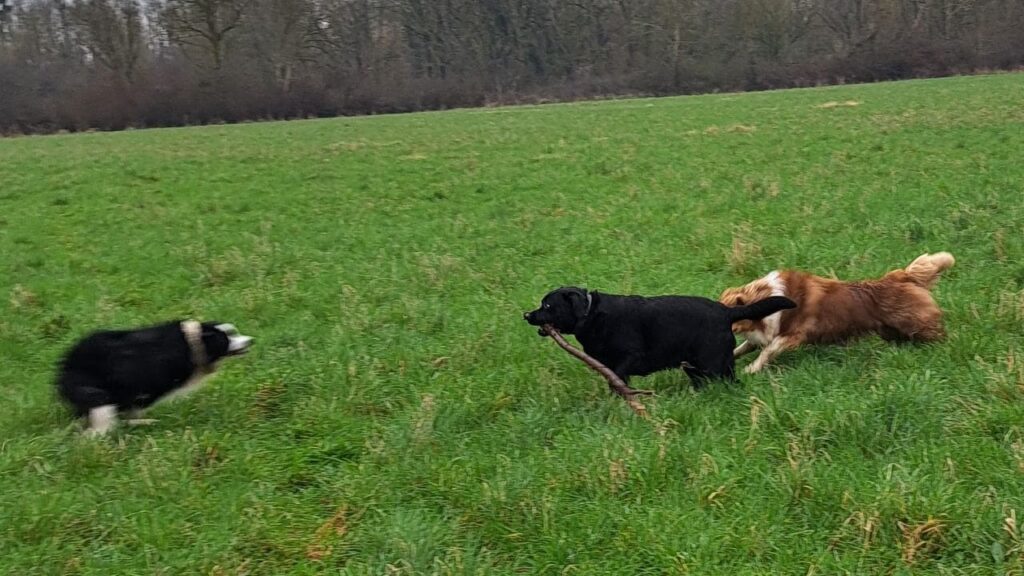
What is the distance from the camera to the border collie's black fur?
5078 mm

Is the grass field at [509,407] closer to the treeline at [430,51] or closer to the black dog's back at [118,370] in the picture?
the black dog's back at [118,370]

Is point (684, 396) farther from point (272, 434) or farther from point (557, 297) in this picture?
point (272, 434)

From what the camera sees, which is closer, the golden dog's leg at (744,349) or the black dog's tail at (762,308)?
the black dog's tail at (762,308)

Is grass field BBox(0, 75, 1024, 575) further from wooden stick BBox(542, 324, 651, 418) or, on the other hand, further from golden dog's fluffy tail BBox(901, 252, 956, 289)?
golden dog's fluffy tail BBox(901, 252, 956, 289)

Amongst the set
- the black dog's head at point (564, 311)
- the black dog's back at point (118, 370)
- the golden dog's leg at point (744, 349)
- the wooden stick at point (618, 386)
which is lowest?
the golden dog's leg at point (744, 349)

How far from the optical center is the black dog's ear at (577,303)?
5336mm

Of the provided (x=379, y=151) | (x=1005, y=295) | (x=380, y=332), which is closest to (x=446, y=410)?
(x=380, y=332)

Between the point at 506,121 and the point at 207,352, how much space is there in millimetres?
28062

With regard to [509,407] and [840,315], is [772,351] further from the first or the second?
[509,407]

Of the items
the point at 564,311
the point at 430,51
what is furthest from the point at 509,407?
the point at 430,51

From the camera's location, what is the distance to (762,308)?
17.9ft

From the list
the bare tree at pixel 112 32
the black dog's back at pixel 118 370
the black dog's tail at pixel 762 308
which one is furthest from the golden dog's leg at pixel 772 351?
the bare tree at pixel 112 32

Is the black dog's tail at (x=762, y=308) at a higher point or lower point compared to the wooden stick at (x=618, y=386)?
higher

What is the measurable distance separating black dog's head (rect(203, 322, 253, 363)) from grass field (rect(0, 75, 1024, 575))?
27 cm
